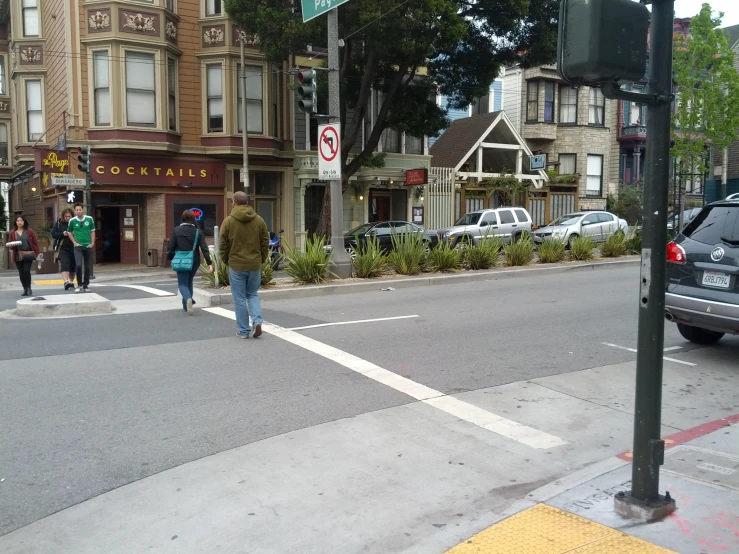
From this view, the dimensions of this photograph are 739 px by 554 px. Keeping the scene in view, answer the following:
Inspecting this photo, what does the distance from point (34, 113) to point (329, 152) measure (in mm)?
18560

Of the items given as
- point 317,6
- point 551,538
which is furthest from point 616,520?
point 317,6

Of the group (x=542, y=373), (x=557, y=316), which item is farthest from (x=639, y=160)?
(x=542, y=373)

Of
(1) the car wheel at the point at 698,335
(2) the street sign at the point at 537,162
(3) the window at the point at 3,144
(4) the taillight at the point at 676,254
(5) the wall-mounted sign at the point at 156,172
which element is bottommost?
(1) the car wheel at the point at 698,335

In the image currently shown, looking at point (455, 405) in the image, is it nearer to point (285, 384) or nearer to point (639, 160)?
point (285, 384)

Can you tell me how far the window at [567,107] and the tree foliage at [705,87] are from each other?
811cm

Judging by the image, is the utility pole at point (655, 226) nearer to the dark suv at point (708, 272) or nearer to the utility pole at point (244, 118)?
the dark suv at point (708, 272)

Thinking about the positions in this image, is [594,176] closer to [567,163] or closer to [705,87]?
[567,163]

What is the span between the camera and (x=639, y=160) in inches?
1518

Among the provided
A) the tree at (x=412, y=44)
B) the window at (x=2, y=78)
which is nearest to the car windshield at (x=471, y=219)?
the tree at (x=412, y=44)

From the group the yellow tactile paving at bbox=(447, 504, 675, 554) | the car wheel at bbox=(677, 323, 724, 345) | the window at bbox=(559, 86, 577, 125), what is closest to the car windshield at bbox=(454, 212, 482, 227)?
the window at bbox=(559, 86, 577, 125)

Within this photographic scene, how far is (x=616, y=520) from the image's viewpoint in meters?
3.94

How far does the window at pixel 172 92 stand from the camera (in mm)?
24375

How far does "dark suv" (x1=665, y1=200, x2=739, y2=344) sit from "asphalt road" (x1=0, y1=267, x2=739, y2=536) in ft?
3.01

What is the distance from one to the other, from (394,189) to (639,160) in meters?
16.5
